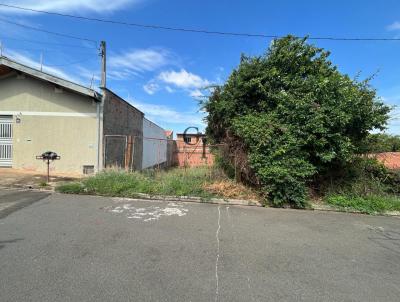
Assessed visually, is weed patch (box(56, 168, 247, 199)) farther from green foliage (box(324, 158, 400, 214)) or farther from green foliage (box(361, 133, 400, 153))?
green foliage (box(361, 133, 400, 153))

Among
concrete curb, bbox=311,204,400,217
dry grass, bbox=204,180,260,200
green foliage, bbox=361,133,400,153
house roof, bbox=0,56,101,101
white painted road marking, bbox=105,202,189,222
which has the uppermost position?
house roof, bbox=0,56,101,101

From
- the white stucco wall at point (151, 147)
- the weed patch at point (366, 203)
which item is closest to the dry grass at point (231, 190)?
the weed patch at point (366, 203)

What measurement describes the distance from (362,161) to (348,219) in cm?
347

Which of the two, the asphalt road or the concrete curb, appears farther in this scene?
the concrete curb

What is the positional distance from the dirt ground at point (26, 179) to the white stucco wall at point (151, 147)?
23.2 feet

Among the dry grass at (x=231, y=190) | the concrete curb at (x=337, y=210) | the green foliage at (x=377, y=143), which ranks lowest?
the concrete curb at (x=337, y=210)

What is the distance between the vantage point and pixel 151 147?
21812 millimetres

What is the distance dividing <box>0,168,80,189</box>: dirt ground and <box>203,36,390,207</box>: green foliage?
21.0ft

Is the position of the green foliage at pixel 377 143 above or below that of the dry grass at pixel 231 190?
above

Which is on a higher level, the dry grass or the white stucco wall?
the white stucco wall

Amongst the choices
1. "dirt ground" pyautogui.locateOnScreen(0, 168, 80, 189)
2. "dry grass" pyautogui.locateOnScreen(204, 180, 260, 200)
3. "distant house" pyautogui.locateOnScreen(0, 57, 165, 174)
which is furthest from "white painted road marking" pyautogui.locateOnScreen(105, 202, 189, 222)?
"distant house" pyautogui.locateOnScreen(0, 57, 165, 174)

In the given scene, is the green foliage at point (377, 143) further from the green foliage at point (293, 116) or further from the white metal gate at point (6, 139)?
the white metal gate at point (6, 139)

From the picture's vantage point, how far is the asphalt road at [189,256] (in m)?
3.31

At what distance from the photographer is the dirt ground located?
30.2 ft
